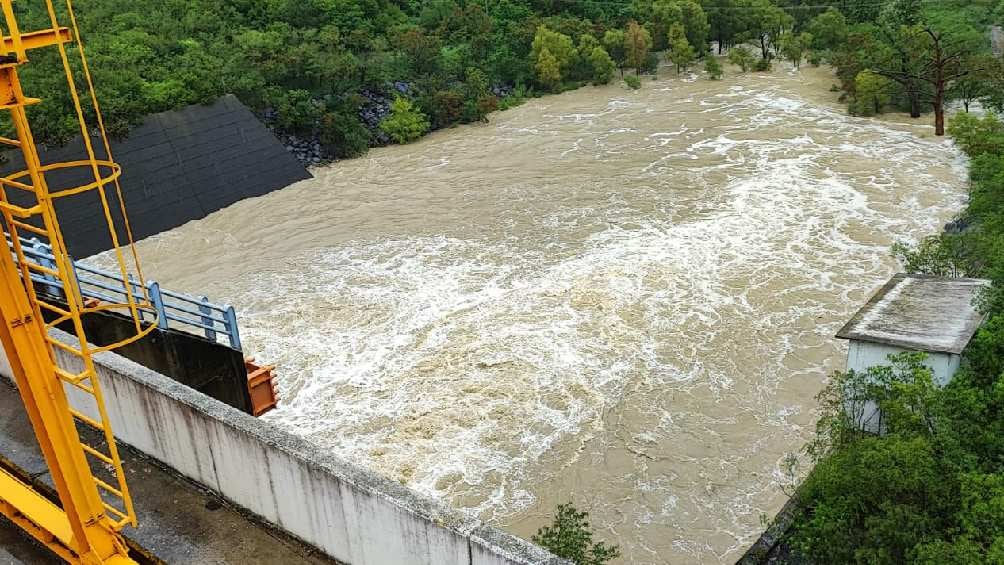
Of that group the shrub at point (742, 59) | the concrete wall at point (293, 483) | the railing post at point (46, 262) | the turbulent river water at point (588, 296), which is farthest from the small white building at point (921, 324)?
the shrub at point (742, 59)

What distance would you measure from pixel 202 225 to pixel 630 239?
33.4 ft

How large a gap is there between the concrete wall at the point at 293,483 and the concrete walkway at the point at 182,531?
91 millimetres

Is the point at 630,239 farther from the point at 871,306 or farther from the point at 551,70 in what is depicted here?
the point at 551,70

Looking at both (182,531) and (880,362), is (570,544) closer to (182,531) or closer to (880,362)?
(182,531)

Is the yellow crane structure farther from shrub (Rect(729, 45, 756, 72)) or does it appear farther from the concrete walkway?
shrub (Rect(729, 45, 756, 72))

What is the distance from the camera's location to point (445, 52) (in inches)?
1203

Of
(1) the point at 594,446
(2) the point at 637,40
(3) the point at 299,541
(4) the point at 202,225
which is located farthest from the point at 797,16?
(3) the point at 299,541

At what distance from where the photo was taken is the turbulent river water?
1036 cm

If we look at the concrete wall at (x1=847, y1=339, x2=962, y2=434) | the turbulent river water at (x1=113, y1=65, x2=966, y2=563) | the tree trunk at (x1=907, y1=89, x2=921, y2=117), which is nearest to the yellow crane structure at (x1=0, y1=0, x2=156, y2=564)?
the turbulent river water at (x1=113, y1=65, x2=966, y2=563)

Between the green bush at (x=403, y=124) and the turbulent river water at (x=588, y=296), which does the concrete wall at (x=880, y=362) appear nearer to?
the turbulent river water at (x=588, y=296)

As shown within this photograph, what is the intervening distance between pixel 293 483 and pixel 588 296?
9681 millimetres

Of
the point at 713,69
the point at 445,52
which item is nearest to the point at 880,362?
the point at 713,69

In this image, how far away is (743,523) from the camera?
9258 mm

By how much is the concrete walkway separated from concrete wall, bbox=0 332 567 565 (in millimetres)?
91
